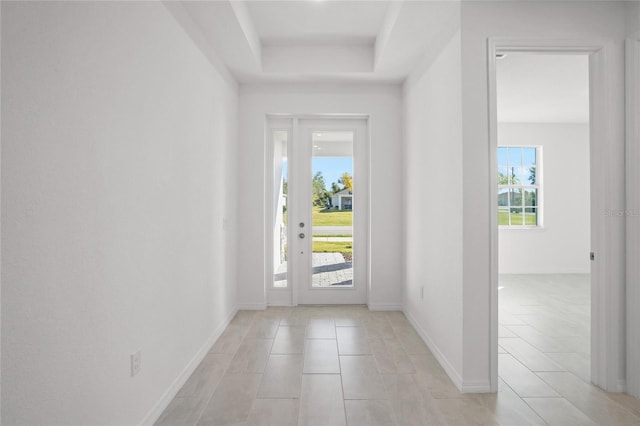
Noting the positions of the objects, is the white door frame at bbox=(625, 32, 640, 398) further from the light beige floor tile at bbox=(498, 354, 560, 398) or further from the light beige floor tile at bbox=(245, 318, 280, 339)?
the light beige floor tile at bbox=(245, 318, 280, 339)

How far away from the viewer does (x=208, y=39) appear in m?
2.93

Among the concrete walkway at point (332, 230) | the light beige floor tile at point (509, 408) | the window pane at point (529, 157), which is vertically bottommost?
the light beige floor tile at point (509, 408)

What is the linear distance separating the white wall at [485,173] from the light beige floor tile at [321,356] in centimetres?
96

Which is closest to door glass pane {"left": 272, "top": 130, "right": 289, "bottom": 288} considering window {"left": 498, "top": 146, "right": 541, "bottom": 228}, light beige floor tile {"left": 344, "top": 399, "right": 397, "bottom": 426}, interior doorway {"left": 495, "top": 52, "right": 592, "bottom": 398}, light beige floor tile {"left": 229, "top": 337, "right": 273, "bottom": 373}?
light beige floor tile {"left": 229, "top": 337, "right": 273, "bottom": 373}

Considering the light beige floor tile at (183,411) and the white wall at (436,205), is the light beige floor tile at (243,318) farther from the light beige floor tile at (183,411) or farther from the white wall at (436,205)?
the white wall at (436,205)

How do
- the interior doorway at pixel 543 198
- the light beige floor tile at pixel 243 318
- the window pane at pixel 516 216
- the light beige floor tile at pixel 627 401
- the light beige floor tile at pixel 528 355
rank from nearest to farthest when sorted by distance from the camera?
the light beige floor tile at pixel 627 401
the light beige floor tile at pixel 528 355
the light beige floor tile at pixel 243 318
the interior doorway at pixel 543 198
the window pane at pixel 516 216

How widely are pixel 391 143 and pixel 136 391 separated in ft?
11.2

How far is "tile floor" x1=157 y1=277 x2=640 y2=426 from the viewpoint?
2041 millimetres

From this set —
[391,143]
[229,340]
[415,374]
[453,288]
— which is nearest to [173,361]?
[229,340]

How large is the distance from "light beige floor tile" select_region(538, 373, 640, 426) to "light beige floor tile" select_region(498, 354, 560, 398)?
0.06m

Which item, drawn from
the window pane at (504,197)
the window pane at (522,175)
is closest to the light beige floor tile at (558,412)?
the window pane at (504,197)

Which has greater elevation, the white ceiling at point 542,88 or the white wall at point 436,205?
the white ceiling at point 542,88

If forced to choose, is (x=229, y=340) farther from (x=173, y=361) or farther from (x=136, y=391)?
(x=136, y=391)

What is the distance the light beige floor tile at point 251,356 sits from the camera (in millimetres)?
2650
